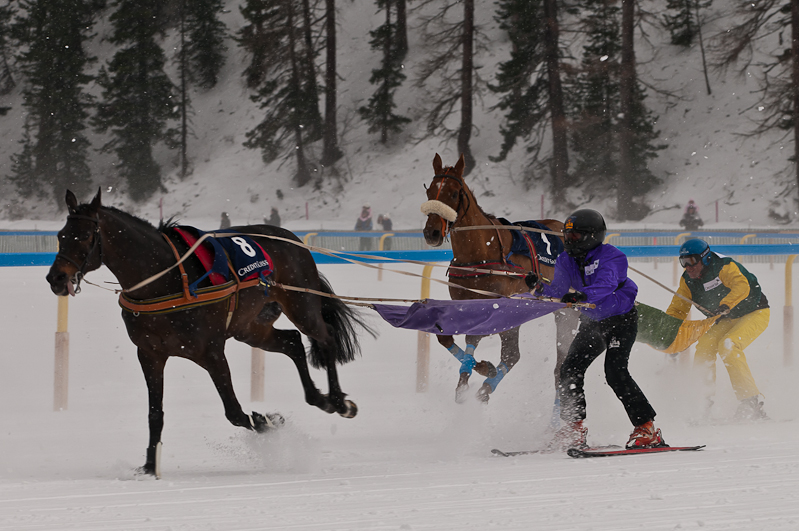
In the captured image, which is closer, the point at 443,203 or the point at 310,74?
the point at 443,203

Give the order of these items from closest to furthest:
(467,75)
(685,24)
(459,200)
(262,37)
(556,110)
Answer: (459,200) → (556,110) → (467,75) → (685,24) → (262,37)

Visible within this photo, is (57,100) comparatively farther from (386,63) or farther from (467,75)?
(467,75)

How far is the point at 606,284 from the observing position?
17.0ft

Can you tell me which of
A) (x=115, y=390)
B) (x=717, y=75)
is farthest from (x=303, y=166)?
(x=115, y=390)

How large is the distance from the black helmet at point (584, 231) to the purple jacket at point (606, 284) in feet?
0.22

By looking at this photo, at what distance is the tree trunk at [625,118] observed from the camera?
30.7 metres

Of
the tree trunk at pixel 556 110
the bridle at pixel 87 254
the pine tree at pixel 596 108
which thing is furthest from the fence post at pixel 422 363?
the pine tree at pixel 596 108

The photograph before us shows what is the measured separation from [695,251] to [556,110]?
2594 cm

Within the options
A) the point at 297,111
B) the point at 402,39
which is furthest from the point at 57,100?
the point at 402,39

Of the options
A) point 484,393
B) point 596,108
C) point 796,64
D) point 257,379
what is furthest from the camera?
point 596,108

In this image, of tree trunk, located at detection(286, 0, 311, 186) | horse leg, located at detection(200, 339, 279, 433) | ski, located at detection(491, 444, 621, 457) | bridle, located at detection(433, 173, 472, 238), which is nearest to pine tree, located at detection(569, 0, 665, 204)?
tree trunk, located at detection(286, 0, 311, 186)

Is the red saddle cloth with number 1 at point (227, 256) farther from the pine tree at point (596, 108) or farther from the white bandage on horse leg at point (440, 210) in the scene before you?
the pine tree at point (596, 108)

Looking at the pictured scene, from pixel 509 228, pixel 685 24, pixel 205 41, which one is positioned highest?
pixel 205 41

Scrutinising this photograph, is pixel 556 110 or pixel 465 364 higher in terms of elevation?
pixel 556 110
